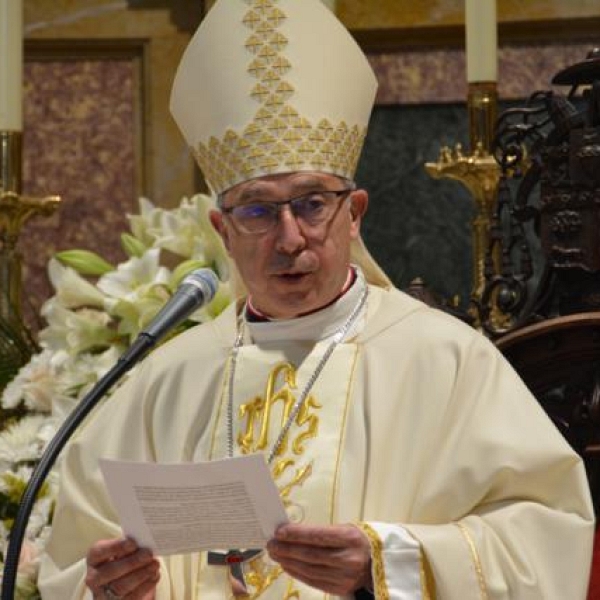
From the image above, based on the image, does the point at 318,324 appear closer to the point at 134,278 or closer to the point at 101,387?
the point at 101,387

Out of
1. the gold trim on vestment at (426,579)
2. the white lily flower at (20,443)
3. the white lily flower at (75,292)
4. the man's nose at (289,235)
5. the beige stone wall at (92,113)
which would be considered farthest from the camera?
the beige stone wall at (92,113)

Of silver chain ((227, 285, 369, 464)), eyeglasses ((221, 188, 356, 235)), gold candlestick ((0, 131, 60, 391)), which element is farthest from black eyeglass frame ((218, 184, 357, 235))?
gold candlestick ((0, 131, 60, 391))

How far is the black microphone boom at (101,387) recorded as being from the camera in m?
3.23

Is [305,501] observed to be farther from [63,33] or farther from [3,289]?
[63,33]

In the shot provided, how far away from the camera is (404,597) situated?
3295 millimetres

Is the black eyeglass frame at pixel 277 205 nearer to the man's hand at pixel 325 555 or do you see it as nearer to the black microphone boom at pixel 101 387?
the black microphone boom at pixel 101 387

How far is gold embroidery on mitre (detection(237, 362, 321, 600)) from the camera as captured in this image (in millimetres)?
3594

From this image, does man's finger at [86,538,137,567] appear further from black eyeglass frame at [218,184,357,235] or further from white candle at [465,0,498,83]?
white candle at [465,0,498,83]

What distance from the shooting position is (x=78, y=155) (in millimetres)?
6562

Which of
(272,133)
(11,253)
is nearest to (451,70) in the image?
(11,253)

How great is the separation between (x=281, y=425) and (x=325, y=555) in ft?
1.57

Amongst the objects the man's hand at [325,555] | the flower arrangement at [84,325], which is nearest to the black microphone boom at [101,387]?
the man's hand at [325,555]

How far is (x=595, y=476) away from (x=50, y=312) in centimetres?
134

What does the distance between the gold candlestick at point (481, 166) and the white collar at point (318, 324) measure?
60 cm
